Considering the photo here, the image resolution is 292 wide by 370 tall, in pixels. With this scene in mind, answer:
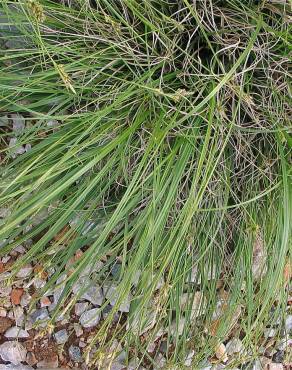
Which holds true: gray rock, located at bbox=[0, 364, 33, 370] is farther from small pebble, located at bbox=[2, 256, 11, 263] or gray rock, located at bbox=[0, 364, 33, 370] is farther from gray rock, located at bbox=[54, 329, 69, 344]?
small pebble, located at bbox=[2, 256, 11, 263]

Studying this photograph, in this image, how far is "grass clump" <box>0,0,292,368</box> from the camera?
0.92 meters

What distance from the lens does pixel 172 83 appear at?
3.32ft

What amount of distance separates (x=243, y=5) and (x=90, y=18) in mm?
279

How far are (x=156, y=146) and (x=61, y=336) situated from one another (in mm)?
503

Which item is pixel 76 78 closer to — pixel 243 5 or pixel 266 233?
pixel 243 5

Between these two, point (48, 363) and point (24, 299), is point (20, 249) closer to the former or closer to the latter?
point (24, 299)

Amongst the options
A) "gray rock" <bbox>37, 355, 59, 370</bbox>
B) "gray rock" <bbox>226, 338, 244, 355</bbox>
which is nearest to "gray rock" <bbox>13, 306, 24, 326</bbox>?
"gray rock" <bbox>37, 355, 59, 370</bbox>

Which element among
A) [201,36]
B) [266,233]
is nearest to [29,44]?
[201,36]

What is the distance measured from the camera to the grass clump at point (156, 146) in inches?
36.3

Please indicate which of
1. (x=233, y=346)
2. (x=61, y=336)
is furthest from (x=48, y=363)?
(x=233, y=346)

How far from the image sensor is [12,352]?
1.14m

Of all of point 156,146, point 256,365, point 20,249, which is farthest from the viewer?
point 256,365

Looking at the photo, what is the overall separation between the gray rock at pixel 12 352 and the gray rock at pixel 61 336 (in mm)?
79

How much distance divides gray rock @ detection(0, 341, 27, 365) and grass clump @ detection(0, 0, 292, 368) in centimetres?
20
